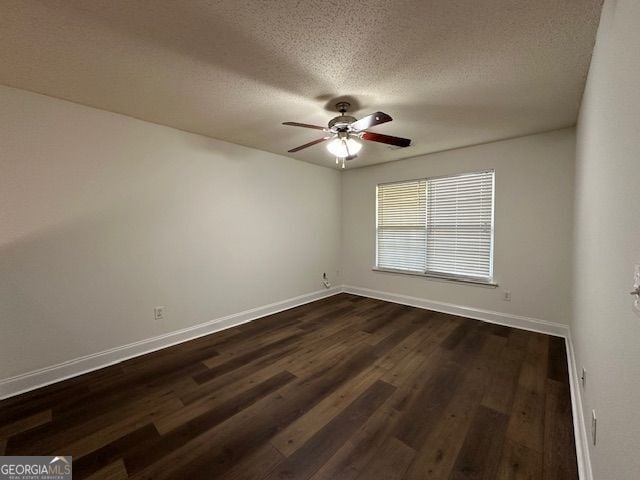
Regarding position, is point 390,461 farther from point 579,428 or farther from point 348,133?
point 348,133

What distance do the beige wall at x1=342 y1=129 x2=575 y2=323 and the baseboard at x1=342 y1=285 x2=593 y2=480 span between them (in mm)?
72

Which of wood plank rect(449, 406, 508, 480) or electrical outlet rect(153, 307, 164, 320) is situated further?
electrical outlet rect(153, 307, 164, 320)

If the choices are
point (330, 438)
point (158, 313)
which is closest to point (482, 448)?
point (330, 438)

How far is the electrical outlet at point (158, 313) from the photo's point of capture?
2.77 m

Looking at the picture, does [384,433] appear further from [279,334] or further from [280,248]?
[280,248]

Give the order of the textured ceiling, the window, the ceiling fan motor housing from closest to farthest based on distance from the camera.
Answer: the textured ceiling < the ceiling fan motor housing < the window

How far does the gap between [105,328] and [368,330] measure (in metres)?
2.77

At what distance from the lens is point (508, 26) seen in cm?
140

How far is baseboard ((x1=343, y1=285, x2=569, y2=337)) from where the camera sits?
300cm

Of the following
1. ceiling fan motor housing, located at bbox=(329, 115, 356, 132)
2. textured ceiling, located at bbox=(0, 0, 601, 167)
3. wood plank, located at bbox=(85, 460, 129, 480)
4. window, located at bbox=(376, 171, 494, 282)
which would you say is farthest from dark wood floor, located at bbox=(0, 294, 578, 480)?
textured ceiling, located at bbox=(0, 0, 601, 167)

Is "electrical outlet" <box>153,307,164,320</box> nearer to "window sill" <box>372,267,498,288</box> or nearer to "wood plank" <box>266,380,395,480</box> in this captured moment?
"wood plank" <box>266,380,395,480</box>

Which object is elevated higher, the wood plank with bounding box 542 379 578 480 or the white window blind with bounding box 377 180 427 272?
the white window blind with bounding box 377 180 427 272

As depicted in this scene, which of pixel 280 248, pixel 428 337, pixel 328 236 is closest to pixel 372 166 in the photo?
pixel 328 236

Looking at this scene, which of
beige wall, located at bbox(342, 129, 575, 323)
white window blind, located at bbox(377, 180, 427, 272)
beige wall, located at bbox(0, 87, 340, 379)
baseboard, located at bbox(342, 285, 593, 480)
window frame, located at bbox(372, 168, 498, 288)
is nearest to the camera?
baseboard, located at bbox(342, 285, 593, 480)
